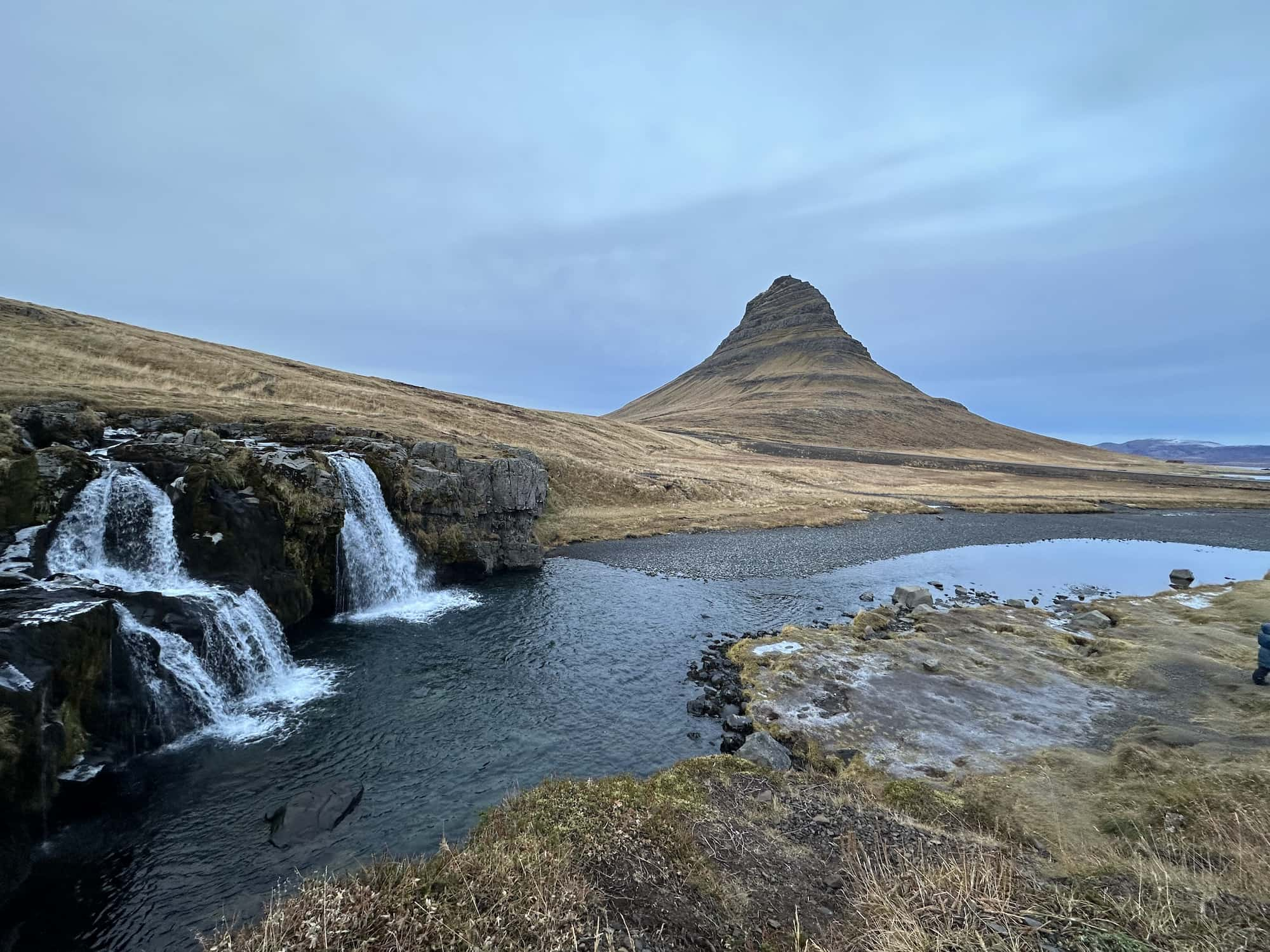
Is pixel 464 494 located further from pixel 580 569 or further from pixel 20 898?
pixel 20 898

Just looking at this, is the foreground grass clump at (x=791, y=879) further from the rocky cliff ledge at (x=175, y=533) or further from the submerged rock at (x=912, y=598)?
the submerged rock at (x=912, y=598)

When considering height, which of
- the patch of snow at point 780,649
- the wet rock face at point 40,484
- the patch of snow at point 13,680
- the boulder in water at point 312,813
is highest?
the wet rock face at point 40,484

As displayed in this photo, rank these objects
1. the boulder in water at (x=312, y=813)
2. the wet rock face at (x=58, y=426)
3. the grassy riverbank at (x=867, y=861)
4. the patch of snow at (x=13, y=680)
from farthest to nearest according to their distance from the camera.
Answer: the wet rock face at (x=58, y=426) < the boulder in water at (x=312, y=813) < the patch of snow at (x=13, y=680) < the grassy riverbank at (x=867, y=861)

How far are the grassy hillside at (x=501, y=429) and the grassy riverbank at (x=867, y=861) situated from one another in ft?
142

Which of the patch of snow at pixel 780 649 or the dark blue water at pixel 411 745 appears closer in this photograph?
the dark blue water at pixel 411 745

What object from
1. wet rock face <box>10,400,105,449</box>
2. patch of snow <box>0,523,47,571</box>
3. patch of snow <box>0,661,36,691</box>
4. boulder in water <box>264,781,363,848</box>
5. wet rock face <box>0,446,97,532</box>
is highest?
wet rock face <box>10,400,105,449</box>

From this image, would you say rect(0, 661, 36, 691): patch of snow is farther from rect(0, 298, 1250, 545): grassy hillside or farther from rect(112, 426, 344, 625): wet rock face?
rect(0, 298, 1250, 545): grassy hillside

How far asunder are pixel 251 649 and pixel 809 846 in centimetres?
2279

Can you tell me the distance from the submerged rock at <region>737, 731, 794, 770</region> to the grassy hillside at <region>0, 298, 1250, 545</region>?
130 ft

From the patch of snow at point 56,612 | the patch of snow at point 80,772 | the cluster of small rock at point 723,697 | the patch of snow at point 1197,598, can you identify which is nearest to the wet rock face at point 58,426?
the patch of snow at point 56,612

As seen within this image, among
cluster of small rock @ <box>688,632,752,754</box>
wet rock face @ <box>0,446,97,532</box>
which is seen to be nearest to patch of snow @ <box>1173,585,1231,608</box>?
cluster of small rock @ <box>688,632,752,754</box>

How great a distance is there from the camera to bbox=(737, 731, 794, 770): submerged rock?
17031 mm

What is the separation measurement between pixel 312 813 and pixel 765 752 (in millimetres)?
13536

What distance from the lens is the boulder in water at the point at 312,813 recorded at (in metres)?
14.3
